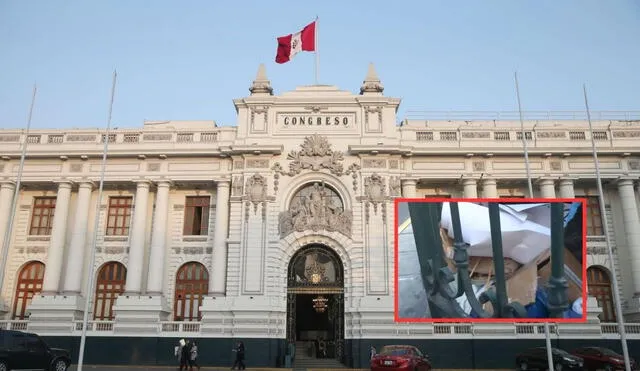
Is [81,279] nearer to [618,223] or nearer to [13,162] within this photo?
[13,162]

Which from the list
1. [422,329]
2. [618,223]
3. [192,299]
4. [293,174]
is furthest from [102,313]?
[618,223]

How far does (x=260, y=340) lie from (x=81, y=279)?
39.7 feet

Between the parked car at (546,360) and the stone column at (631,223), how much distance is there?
8655 millimetres

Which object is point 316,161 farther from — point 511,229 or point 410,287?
point 511,229

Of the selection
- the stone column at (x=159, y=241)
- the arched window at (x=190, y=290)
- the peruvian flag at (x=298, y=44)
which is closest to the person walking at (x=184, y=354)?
the arched window at (x=190, y=290)

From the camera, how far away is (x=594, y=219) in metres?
35.3

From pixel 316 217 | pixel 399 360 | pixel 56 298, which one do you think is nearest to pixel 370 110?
pixel 316 217

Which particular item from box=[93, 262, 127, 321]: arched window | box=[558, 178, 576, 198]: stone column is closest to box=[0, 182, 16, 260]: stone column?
box=[93, 262, 127, 321]: arched window

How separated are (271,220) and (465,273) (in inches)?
636

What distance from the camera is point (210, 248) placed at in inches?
1371

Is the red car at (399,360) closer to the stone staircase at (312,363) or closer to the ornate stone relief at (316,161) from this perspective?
the stone staircase at (312,363)

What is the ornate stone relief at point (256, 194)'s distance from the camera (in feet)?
110

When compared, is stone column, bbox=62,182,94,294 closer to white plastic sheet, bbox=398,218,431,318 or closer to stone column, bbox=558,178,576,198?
white plastic sheet, bbox=398,218,431,318

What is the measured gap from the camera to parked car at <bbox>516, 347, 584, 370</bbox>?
2653 cm
